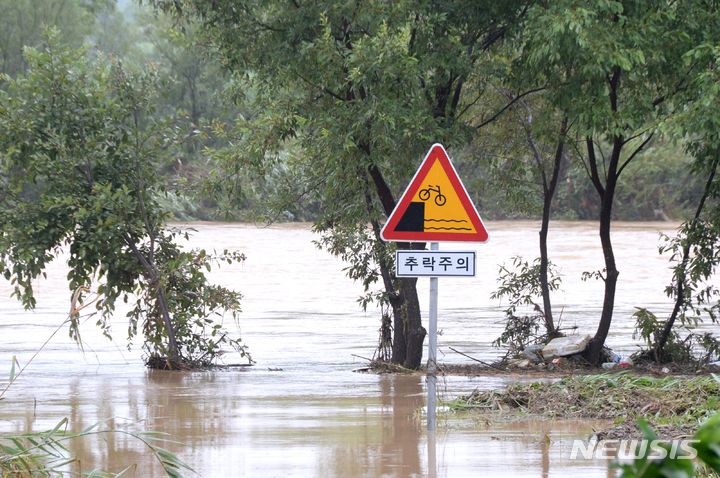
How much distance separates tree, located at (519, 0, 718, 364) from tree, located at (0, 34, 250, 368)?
4630 mm

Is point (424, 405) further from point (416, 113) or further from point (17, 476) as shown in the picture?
point (17, 476)

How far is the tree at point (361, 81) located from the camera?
1160 centimetres

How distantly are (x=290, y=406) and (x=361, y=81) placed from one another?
149 inches

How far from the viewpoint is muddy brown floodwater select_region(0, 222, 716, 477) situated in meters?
6.64

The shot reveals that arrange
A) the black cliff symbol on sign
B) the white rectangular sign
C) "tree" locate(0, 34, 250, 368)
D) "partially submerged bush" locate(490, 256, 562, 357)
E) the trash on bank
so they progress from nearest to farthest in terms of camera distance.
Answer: the white rectangular sign → the black cliff symbol on sign → "tree" locate(0, 34, 250, 368) → the trash on bank → "partially submerged bush" locate(490, 256, 562, 357)

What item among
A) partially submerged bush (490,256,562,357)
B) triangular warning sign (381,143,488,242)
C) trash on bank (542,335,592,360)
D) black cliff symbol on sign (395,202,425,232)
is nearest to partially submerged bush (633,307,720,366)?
trash on bank (542,335,592,360)

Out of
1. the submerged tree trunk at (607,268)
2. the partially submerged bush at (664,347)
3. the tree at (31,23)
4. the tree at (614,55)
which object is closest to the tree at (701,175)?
the partially submerged bush at (664,347)

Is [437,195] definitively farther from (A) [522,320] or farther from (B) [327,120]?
(A) [522,320]

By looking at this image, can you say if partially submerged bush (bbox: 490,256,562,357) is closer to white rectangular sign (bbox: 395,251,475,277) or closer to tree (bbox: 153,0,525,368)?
tree (bbox: 153,0,525,368)

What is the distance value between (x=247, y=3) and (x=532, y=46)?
3.47 m

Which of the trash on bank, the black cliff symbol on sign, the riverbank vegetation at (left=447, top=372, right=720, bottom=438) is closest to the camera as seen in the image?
the black cliff symbol on sign

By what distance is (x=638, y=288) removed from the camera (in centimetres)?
3422

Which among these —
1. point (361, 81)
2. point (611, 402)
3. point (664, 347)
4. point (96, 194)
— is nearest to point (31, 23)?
point (96, 194)

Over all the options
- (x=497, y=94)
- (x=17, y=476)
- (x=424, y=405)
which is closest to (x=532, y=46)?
(x=497, y=94)
